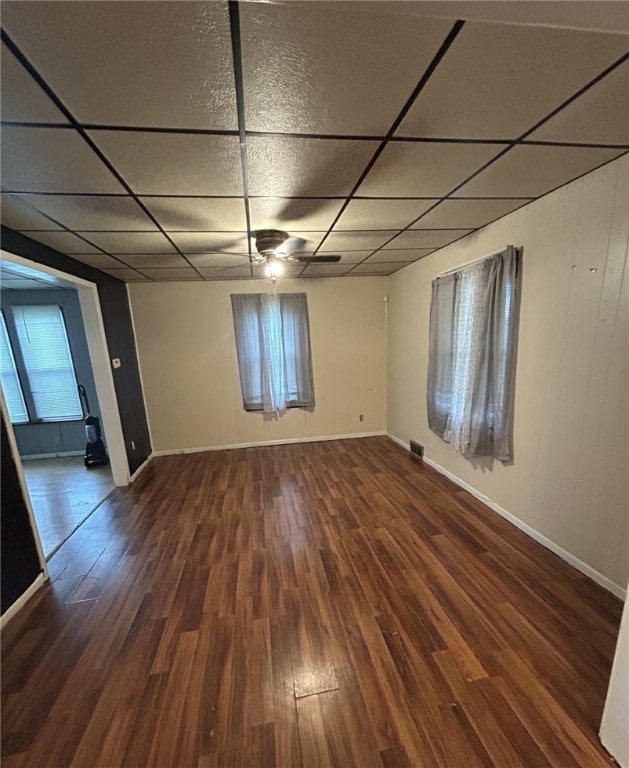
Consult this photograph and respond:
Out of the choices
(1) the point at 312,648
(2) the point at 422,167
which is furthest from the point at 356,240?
(1) the point at 312,648

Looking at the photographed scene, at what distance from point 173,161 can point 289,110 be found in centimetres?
63

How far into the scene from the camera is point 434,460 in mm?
3699

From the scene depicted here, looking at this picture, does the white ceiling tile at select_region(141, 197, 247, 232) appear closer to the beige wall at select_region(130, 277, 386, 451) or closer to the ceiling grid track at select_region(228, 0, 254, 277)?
the ceiling grid track at select_region(228, 0, 254, 277)

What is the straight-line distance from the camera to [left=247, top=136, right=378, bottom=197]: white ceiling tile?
140cm

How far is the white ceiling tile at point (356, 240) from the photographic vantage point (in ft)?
8.86

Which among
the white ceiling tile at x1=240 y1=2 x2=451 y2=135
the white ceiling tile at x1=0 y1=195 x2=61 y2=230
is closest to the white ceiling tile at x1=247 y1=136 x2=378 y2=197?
the white ceiling tile at x1=240 y1=2 x2=451 y2=135

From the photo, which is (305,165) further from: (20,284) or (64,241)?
(20,284)

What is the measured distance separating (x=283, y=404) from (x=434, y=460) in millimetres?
2221

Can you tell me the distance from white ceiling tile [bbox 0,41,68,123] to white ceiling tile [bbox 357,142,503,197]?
132 cm

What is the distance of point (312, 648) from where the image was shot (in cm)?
158

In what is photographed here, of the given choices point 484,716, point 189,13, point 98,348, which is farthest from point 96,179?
point 484,716

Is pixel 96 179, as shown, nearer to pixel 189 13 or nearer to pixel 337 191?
pixel 189 13

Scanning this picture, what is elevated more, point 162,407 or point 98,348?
point 98,348

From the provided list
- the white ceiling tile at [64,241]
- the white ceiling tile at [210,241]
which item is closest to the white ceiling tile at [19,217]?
the white ceiling tile at [64,241]
